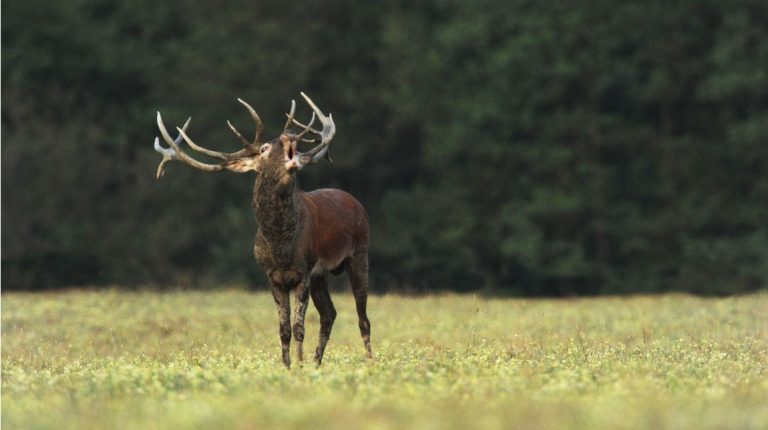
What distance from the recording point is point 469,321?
25.5 m

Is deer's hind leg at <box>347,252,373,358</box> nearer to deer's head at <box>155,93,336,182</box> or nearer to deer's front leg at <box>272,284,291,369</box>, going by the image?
deer's front leg at <box>272,284,291,369</box>

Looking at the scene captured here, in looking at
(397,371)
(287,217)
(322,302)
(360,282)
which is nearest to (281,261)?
(287,217)

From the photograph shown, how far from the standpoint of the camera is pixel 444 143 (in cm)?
5038

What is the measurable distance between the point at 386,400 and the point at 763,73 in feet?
126

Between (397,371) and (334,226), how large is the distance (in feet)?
12.9

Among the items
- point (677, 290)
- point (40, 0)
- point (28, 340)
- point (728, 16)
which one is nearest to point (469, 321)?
point (28, 340)

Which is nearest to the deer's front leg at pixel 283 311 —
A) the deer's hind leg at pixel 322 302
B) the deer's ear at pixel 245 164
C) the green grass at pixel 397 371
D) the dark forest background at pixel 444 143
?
the green grass at pixel 397 371

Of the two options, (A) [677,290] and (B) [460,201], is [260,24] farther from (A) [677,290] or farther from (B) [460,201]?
(A) [677,290]

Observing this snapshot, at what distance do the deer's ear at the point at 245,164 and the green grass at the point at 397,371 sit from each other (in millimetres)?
2174

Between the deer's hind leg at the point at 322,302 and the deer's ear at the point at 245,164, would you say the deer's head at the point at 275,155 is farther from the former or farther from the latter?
the deer's hind leg at the point at 322,302

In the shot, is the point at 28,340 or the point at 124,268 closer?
the point at 28,340

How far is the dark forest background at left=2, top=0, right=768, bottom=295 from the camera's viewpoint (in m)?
48.5

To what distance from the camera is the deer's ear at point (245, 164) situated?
52.7 feet

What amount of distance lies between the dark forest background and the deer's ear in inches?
1193
